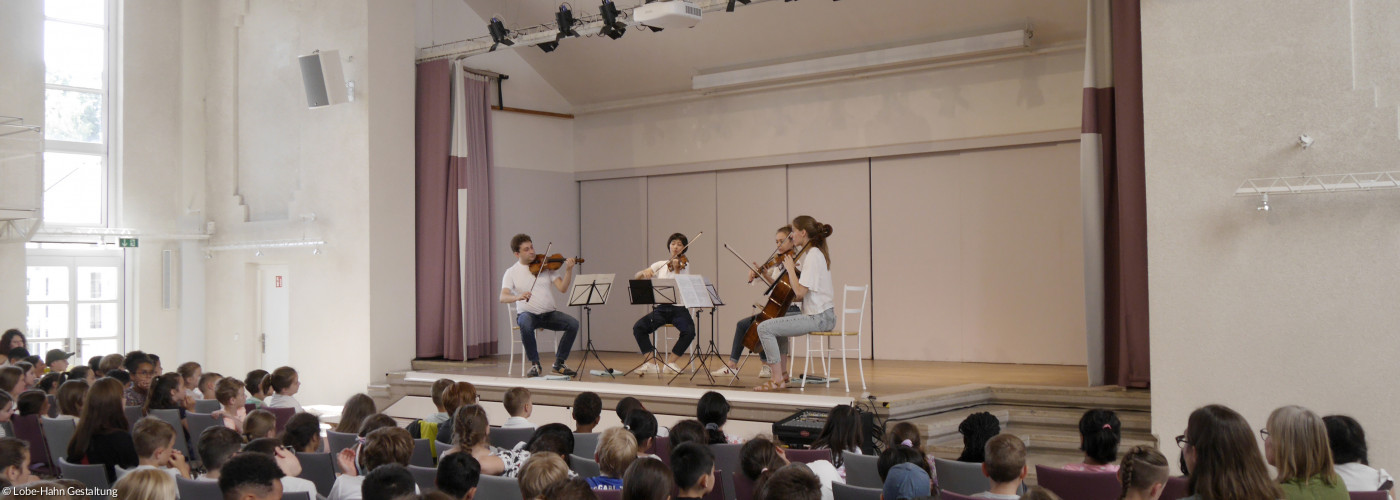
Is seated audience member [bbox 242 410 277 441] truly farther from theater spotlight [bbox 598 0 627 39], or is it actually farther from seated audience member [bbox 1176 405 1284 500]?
theater spotlight [bbox 598 0 627 39]

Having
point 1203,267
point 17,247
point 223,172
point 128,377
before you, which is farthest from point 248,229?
point 1203,267

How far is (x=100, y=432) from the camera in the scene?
454 centimetres

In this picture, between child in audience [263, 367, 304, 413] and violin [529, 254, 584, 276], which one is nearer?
child in audience [263, 367, 304, 413]

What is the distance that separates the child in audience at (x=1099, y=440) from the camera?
3.82m

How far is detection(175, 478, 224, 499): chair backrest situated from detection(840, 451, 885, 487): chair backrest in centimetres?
223

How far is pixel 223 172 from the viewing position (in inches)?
441

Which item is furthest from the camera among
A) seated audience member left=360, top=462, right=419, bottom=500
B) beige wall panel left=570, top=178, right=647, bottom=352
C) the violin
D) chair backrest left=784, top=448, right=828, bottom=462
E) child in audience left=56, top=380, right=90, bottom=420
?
beige wall panel left=570, top=178, right=647, bottom=352

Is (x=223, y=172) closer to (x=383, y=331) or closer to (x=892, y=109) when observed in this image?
(x=383, y=331)

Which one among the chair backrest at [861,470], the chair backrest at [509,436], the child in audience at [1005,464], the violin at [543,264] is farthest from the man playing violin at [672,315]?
the child in audience at [1005,464]

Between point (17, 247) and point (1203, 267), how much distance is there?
10.1 meters

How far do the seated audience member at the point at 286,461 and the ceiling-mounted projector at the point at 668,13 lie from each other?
471cm

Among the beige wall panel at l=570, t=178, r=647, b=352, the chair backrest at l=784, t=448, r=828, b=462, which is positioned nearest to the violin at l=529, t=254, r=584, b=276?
the beige wall panel at l=570, t=178, r=647, b=352

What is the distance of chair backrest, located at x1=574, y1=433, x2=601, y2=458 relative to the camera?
4602 mm

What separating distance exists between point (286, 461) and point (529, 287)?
4774 millimetres
